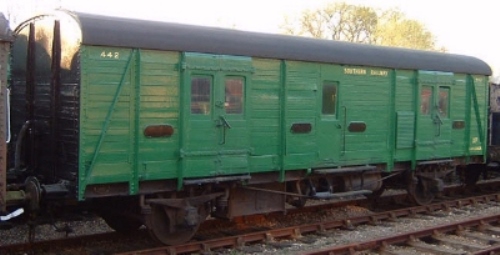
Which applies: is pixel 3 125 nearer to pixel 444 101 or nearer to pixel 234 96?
pixel 234 96

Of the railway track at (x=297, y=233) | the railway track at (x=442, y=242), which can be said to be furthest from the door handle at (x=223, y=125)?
the railway track at (x=442, y=242)

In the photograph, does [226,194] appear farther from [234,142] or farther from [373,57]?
[373,57]

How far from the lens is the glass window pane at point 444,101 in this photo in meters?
13.7

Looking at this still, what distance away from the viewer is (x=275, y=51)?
33.7ft

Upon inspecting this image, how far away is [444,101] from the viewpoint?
13.8 meters

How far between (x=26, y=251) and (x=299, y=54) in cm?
537

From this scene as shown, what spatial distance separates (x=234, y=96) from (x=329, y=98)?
2.29 m

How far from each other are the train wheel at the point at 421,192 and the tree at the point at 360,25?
41293 millimetres

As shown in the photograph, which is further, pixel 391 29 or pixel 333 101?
pixel 391 29

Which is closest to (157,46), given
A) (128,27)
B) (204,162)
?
(128,27)

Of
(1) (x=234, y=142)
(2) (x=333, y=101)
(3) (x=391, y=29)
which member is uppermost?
(3) (x=391, y=29)

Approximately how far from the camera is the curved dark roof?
8.31 metres

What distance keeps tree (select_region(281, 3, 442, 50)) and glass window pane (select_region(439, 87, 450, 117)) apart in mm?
40786

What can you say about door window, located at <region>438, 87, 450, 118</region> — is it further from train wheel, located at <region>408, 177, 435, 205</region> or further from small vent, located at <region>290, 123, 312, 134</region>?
small vent, located at <region>290, 123, 312, 134</region>
